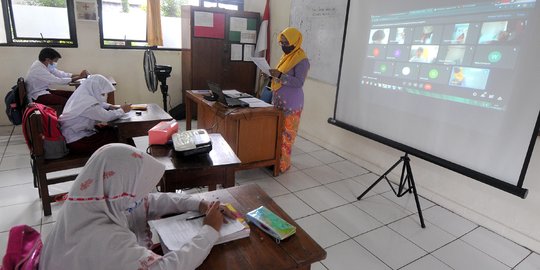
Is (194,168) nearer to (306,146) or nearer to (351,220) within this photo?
(351,220)

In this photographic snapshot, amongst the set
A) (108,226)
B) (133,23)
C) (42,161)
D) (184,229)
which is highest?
(133,23)

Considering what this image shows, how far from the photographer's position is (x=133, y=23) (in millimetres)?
4488

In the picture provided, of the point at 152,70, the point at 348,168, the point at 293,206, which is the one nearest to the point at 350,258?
the point at 293,206

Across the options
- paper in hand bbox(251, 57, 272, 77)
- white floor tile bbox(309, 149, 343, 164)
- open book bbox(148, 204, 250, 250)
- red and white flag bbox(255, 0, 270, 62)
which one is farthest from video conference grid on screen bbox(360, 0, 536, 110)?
red and white flag bbox(255, 0, 270, 62)

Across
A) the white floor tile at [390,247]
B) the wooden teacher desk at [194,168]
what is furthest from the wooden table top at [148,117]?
the white floor tile at [390,247]

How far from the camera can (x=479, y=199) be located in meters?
2.47

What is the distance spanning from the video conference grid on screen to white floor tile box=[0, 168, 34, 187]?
10.2 ft

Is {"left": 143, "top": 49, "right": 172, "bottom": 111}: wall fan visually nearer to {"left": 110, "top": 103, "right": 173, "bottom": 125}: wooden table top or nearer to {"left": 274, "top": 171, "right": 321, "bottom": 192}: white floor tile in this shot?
{"left": 110, "top": 103, "right": 173, "bottom": 125}: wooden table top

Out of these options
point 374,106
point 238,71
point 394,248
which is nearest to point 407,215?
point 394,248

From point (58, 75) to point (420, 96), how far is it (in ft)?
13.1

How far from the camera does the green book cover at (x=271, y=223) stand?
1.08 metres

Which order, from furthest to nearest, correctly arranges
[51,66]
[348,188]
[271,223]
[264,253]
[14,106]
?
[51,66] < [14,106] < [348,188] < [271,223] < [264,253]

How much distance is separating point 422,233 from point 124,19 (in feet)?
14.7

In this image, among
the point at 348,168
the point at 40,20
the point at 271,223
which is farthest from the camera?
the point at 40,20
